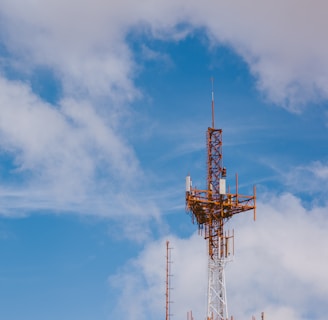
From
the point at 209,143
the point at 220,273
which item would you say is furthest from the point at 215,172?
the point at 220,273

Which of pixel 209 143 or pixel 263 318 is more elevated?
pixel 209 143

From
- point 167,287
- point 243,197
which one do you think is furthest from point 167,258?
point 243,197

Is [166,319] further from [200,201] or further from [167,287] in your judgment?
[200,201]

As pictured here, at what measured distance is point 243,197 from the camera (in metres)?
151

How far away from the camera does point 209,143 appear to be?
153 m

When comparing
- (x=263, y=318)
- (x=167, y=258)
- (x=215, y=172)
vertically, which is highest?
(x=215, y=172)

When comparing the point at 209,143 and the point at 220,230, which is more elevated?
the point at 209,143

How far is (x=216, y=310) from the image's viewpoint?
146 meters

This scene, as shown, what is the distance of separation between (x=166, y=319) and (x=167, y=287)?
5618mm

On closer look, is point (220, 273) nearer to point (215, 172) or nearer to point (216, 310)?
point (216, 310)

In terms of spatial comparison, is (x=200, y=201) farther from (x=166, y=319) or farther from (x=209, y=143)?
(x=166, y=319)

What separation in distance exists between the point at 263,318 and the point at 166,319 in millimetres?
15614

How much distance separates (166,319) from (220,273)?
11879mm

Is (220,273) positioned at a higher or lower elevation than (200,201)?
A: lower
